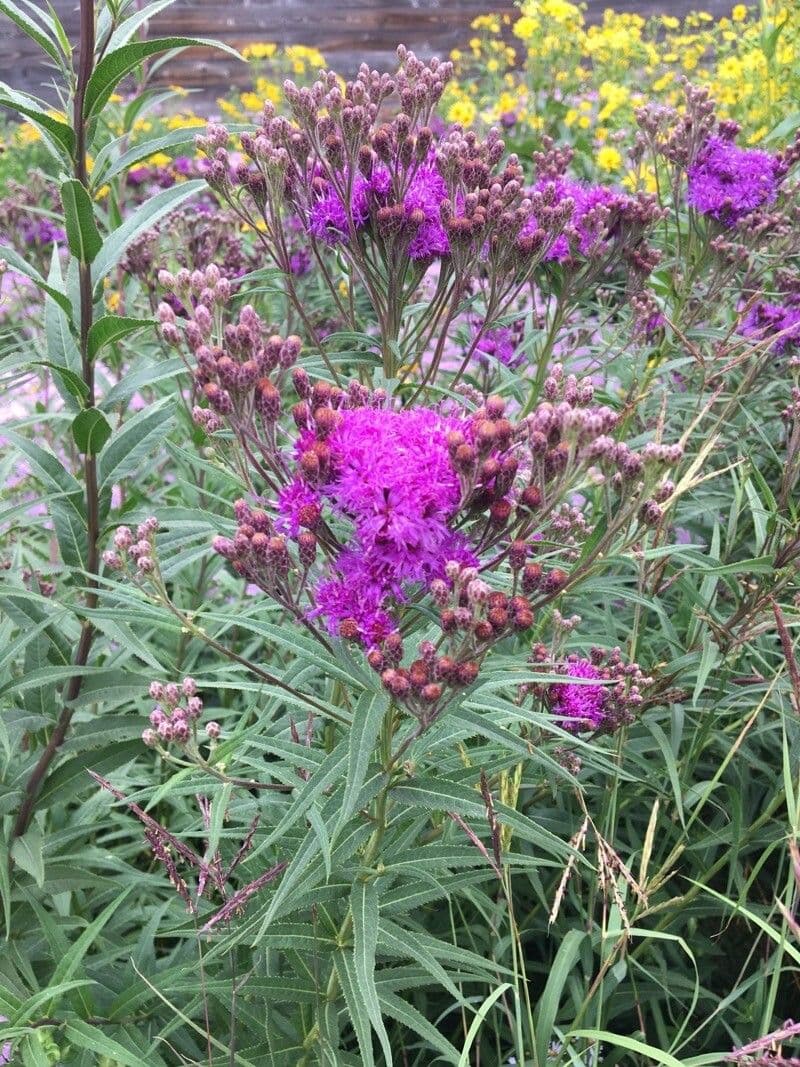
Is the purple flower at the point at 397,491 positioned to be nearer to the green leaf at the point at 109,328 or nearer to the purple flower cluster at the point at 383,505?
the purple flower cluster at the point at 383,505

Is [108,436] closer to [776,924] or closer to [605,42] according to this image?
[776,924]

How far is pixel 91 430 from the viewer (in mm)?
2152

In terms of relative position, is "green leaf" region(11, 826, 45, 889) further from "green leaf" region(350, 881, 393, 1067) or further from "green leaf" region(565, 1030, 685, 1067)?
"green leaf" region(565, 1030, 685, 1067)

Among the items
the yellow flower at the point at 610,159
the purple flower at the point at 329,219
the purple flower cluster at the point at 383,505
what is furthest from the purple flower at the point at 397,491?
the yellow flower at the point at 610,159

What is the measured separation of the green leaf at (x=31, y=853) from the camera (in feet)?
7.11

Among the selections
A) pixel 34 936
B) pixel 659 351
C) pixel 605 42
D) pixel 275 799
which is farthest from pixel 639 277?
pixel 605 42

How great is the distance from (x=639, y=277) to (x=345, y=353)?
1.14 meters

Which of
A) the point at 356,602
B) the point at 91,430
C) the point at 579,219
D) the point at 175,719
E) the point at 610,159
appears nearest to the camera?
the point at 356,602

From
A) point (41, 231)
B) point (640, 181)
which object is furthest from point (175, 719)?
point (41, 231)

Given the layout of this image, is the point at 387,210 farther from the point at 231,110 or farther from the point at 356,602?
the point at 231,110

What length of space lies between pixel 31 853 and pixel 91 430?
99 cm

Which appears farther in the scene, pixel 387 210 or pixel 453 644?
pixel 387 210

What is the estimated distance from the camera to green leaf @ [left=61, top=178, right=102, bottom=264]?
1.98 m

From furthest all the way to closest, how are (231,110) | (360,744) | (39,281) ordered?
(231,110), (39,281), (360,744)
